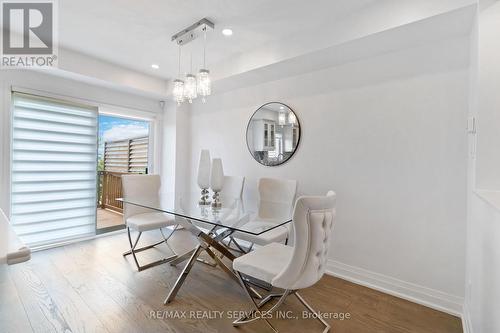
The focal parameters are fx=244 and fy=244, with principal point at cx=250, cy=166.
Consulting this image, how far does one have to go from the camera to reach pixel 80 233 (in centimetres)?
351

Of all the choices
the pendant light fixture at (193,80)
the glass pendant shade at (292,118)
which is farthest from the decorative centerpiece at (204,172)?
the glass pendant shade at (292,118)

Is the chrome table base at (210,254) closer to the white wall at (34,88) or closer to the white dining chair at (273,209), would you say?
the white dining chair at (273,209)

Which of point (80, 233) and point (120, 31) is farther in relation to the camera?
point (80, 233)

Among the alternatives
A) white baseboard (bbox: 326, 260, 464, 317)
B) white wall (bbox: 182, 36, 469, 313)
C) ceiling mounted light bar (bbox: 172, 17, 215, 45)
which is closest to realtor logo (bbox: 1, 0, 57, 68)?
ceiling mounted light bar (bbox: 172, 17, 215, 45)

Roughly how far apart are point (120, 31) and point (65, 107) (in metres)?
1.54

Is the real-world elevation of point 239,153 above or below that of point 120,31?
below

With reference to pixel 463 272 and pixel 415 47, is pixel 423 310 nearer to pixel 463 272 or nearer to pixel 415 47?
pixel 463 272

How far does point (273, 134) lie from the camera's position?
318cm

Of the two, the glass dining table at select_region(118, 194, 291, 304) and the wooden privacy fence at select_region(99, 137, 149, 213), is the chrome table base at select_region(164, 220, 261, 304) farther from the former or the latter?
the wooden privacy fence at select_region(99, 137, 149, 213)

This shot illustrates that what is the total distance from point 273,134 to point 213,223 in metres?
1.65

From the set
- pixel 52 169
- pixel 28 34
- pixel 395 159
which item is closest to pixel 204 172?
pixel 395 159

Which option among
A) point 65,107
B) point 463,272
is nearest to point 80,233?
point 65,107

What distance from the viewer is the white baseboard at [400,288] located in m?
2.01

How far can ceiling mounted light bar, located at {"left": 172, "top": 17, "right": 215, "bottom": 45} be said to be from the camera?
232 centimetres
